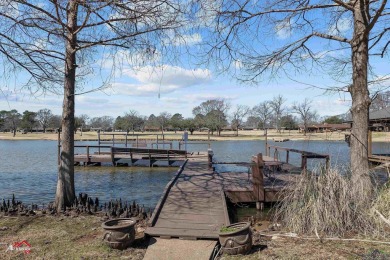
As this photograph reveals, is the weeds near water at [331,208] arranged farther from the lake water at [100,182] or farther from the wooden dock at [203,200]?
the lake water at [100,182]

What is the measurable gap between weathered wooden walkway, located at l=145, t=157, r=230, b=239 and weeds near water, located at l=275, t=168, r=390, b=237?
1.30m

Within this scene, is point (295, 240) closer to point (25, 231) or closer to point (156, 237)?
point (156, 237)

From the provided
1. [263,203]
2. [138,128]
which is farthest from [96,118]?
[263,203]

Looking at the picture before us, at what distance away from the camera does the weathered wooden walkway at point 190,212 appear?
19.2 ft

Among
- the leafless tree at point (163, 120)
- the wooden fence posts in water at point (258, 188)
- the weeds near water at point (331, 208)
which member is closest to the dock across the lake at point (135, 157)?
the wooden fence posts in water at point (258, 188)

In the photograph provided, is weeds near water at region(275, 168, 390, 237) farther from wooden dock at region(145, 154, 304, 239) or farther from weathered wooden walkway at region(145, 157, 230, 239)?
weathered wooden walkway at region(145, 157, 230, 239)

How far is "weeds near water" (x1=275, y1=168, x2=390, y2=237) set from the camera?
18.5 ft

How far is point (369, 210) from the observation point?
19.2ft

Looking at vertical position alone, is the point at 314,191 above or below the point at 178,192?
above

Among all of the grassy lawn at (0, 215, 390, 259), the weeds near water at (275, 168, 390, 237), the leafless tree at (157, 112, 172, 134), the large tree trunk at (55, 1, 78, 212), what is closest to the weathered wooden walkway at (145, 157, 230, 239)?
the grassy lawn at (0, 215, 390, 259)

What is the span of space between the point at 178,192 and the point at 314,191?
4.07m

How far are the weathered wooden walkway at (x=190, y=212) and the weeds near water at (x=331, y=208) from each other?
1.30 metres

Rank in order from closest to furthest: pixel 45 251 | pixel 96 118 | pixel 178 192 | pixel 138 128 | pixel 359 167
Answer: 1. pixel 45 251
2. pixel 359 167
3. pixel 178 192
4. pixel 138 128
5. pixel 96 118

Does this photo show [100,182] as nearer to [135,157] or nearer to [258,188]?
[135,157]
